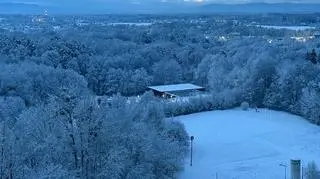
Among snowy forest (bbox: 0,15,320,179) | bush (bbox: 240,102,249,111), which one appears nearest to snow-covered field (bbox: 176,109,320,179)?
bush (bbox: 240,102,249,111)

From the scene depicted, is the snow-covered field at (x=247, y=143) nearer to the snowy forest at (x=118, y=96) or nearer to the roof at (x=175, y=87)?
the snowy forest at (x=118, y=96)

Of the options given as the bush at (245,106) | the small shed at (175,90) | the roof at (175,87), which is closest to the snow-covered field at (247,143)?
the bush at (245,106)

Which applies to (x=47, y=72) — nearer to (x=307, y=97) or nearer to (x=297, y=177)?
(x=307, y=97)

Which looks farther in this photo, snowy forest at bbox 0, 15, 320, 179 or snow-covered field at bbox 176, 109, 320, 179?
snow-covered field at bbox 176, 109, 320, 179

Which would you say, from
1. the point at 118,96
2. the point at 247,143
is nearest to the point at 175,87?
the point at 247,143

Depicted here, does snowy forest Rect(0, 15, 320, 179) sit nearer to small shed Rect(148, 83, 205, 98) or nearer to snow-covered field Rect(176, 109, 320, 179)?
small shed Rect(148, 83, 205, 98)
